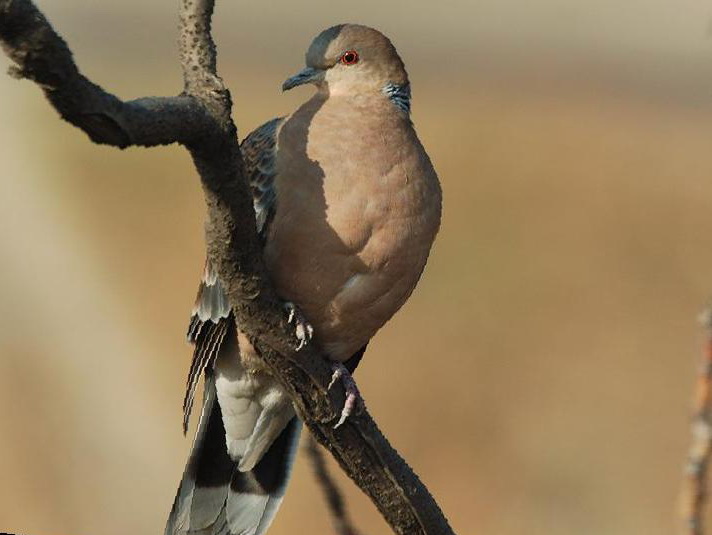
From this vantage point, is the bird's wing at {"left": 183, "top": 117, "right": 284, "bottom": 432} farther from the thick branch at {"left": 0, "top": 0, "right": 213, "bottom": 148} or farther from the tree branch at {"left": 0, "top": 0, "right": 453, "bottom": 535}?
the thick branch at {"left": 0, "top": 0, "right": 213, "bottom": 148}

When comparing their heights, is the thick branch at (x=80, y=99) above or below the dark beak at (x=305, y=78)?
below

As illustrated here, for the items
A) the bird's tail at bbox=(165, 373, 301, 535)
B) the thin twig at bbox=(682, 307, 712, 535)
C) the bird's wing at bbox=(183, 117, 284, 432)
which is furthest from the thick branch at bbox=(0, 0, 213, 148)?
the bird's tail at bbox=(165, 373, 301, 535)

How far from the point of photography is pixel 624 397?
34.7 ft

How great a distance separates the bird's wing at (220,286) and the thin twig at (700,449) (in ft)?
6.16

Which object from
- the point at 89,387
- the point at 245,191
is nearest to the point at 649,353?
the point at 89,387

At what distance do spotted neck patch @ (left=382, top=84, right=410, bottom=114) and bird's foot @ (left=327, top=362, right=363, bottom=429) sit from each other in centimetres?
75

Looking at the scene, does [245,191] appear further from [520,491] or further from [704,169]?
[704,169]

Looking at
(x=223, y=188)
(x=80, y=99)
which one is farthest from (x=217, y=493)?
(x=80, y=99)

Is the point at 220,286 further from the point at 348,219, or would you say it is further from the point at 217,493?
the point at 217,493

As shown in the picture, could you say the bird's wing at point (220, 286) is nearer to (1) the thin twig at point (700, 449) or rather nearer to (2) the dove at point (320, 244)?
(2) the dove at point (320, 244)

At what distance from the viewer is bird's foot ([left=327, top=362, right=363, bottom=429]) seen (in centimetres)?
356

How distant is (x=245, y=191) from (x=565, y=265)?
970 centimetres

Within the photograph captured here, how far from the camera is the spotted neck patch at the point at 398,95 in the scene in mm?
4219

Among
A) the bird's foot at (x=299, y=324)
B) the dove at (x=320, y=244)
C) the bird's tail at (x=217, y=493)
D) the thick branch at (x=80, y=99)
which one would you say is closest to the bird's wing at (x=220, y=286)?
the dove at (x=320, y=244)
